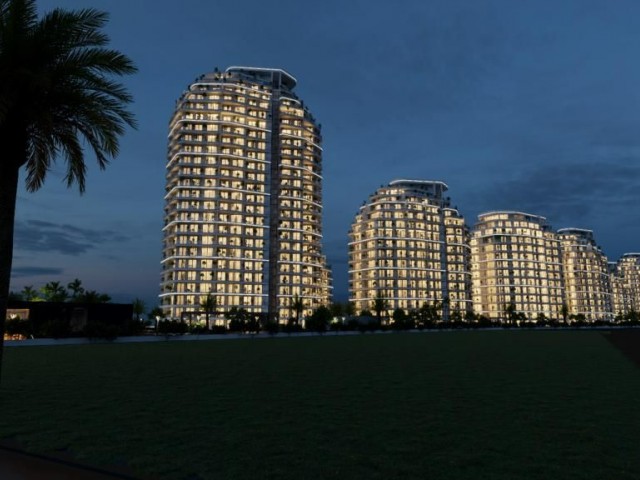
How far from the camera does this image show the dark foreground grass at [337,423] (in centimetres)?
798

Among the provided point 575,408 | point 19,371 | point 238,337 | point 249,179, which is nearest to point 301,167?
point 249,179

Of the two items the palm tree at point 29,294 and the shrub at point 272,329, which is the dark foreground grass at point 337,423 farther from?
the palm tree at point 29,294

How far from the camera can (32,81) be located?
1287 cm

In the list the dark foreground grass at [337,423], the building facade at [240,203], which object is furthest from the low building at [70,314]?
the building facade at [240,203]

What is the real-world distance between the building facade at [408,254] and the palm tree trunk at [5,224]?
14688 centimetres

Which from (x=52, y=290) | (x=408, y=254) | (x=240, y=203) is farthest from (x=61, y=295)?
(x=408, y=254)

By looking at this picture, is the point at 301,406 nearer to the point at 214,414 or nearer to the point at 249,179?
the point at 214,414

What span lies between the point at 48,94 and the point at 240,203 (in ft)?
367

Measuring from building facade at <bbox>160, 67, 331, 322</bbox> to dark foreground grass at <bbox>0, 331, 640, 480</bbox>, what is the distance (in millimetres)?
99826

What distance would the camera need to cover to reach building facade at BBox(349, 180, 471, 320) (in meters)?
163

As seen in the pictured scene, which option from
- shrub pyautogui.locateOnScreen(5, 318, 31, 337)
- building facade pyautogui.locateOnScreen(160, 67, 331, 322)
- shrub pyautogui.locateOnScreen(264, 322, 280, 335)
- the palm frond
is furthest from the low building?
building facade pyautogui.locateOnScreen(160, 67, 331, 322)

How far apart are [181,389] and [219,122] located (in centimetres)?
11628

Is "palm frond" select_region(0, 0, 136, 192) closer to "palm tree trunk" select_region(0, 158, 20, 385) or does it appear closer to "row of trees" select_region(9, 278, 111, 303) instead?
"palm tree trunk" select_region(0, 158, 20, 385)

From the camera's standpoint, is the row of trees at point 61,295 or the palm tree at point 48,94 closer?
the palm tree at point 48,94
